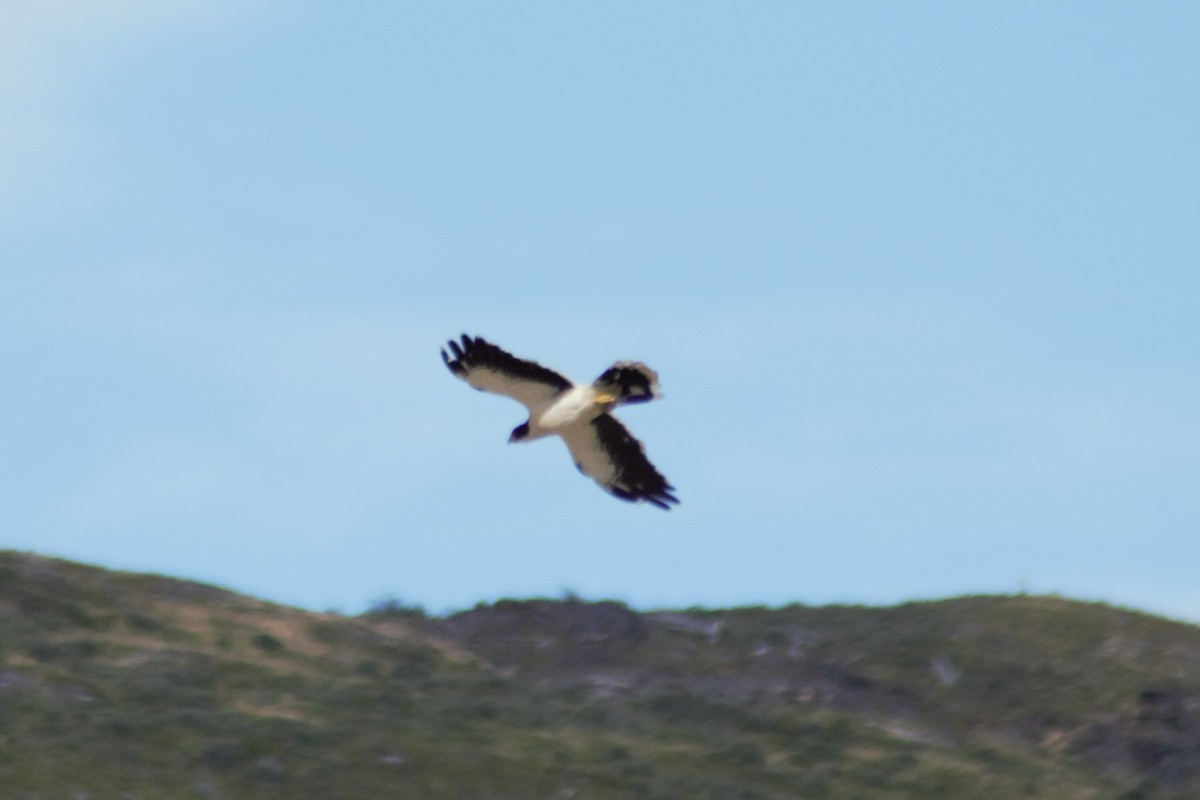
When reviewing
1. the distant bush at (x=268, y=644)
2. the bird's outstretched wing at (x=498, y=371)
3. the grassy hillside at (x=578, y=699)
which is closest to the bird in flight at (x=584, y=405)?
the bird's outstretched wing at (x=498, y=371)

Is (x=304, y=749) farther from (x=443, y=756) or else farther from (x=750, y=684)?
(x=750, y=684)

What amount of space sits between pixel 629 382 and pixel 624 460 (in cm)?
149

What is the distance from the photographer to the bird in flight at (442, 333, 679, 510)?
18.5 meters

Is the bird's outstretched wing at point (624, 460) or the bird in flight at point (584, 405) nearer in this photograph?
the bird in flight at point (584, 405)

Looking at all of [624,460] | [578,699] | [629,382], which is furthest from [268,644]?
[629,382]

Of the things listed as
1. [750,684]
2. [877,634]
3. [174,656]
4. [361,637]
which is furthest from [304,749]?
[877,634]

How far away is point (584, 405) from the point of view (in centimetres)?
1891

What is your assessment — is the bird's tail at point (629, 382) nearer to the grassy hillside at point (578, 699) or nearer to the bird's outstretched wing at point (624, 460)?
the bird's outstretched wing at point (624, 460)

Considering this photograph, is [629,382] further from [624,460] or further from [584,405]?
[624,460]

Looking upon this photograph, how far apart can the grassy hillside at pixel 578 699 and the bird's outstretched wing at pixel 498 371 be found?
6.01m

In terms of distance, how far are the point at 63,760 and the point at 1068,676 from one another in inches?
557

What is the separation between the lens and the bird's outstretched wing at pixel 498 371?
1898 centimetres

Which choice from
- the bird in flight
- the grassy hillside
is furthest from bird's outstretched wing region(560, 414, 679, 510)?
the grassy hillside

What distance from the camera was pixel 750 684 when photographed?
2959cm
